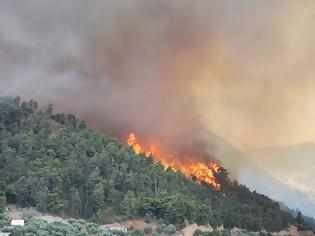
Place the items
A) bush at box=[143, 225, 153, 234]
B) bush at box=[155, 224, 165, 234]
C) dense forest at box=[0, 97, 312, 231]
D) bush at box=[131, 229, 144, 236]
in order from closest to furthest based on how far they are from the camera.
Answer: bush at box=[131, 229, 144, 236] → bush at box=[143, 225, 153, 234] → bush at box=[155, 224, 165, 234] → dense forest at box=[0, 97, 312, 231]

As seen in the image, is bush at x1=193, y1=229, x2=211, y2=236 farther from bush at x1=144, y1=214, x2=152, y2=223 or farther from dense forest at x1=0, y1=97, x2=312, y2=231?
bush at x1=144, y1=214, x2=152, y2=223

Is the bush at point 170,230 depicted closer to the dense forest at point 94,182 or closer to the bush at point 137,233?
the dense forest at point 94,182

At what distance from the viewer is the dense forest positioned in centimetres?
5553

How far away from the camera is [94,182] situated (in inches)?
2301

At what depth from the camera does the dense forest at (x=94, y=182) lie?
55531 mm

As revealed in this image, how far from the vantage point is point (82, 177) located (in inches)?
2325

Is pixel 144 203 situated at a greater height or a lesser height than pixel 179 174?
lesser

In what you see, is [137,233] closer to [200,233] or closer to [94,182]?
[200,233]

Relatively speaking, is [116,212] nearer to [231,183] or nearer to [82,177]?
[82,177]

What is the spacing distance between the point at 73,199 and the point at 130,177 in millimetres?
7231

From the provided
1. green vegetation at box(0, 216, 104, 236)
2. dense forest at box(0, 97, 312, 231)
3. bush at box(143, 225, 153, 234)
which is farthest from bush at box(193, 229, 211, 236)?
green vegetation at box(0, 216, 104, 236)

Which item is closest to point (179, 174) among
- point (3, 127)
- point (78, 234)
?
point (3, 127)

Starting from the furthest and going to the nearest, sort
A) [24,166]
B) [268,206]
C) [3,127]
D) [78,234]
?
[268,206]
[3,127]
[24,166]
[78,234]

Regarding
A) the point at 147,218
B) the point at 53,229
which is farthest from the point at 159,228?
the point at 53,229
